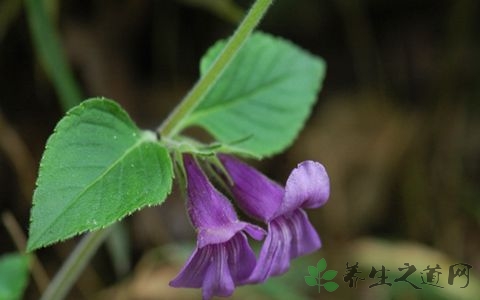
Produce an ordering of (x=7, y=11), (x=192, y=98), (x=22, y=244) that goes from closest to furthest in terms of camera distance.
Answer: (x=192, y=98), (x=22, y=244), (x=7, y=11)

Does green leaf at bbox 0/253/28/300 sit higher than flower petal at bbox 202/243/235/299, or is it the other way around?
flower petal at bbox 202/243/235/299

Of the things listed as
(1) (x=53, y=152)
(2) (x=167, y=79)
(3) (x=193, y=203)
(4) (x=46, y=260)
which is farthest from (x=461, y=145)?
(1) (x=53, y=152)

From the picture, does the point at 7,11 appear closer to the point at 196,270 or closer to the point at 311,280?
the point at 311,280

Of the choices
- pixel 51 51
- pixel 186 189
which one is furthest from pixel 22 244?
pixel 186 189

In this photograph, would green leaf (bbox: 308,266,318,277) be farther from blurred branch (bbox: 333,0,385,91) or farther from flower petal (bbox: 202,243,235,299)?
blurred branch (bbox: 333,0,385,91)

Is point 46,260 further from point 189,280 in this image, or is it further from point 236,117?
point 189,280

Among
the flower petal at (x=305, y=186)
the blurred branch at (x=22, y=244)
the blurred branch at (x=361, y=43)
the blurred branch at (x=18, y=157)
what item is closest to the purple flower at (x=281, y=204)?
the flower petal at (x=305, y=186)

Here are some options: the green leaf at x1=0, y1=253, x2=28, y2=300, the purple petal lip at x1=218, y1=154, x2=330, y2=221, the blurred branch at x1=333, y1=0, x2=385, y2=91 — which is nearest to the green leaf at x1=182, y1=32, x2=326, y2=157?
the purple petal lip at x1=218, y1=154, x2=330, y2=221

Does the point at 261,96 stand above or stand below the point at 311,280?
above
